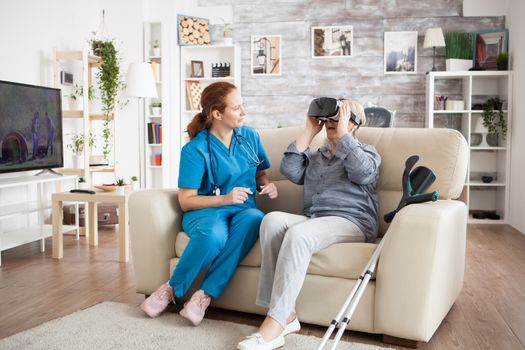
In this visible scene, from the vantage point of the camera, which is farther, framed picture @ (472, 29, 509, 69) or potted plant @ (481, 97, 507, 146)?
framed picture @ (472, 29, 509, 69)

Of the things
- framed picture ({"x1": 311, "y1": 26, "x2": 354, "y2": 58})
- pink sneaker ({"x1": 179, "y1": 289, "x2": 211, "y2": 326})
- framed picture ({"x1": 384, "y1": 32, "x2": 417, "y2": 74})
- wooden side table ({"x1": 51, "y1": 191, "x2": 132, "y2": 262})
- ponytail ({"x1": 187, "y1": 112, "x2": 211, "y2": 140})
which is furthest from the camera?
framed picture ({"x1": 311, "y1": 26, "x2": 354, "y2": 58})

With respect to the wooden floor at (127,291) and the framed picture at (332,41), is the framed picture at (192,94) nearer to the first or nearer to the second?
the framed picture at (332,41)

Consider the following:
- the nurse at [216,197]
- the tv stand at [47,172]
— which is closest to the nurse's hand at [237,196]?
the nurse at [216,197]

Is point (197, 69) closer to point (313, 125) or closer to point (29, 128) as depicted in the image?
point (29, 128)

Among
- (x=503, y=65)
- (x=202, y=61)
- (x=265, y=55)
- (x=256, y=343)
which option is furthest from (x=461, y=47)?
(x=256, y=343)

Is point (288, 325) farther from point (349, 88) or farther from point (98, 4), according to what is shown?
point (98, 4)

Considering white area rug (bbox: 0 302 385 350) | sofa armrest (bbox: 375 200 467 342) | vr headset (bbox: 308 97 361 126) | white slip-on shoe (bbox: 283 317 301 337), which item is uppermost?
vr headset (bbox: 308 97 361 126)

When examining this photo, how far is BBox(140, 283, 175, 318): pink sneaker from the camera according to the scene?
2.38 metres

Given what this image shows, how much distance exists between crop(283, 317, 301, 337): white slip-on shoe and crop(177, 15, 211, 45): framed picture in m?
4.40

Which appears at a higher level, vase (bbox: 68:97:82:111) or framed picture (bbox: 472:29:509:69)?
framed picture (bbox: 472:29:509:69)

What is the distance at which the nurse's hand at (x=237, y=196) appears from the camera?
239cm

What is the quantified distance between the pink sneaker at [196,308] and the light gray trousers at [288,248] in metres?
0.24

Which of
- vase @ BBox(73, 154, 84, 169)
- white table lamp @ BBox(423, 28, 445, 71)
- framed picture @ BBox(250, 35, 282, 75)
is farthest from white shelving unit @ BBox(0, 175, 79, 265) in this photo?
white table lamp @ BBox(423, 28, 445, 71)

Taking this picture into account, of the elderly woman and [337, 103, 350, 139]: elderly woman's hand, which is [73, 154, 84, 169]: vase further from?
[337, 103, 350, 139]: elderly woman's hand
